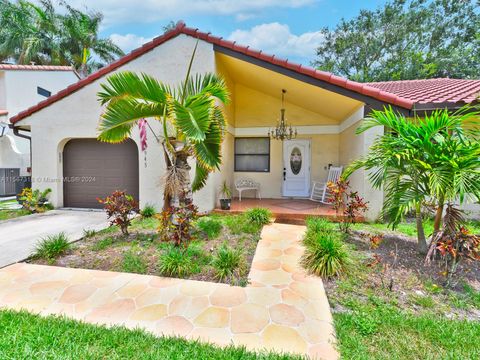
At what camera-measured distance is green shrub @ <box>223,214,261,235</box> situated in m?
5.50

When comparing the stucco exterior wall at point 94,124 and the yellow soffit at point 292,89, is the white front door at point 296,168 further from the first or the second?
the stucco exterior wall at point 94,124

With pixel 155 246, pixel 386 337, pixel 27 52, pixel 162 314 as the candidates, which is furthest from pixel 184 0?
pixel 27 52

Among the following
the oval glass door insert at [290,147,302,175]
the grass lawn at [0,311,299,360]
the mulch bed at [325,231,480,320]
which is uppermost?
the oval glass door insert at [290,147,302,175]

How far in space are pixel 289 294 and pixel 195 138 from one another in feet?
8.70

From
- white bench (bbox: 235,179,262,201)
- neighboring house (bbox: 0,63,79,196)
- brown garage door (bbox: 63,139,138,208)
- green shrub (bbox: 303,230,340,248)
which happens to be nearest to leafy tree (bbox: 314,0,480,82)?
white bench (bbox: 235,179,262,201)

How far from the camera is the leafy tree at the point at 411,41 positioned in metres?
17.1

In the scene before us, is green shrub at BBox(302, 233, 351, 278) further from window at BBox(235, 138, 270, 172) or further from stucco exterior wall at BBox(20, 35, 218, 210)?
window at BBox(235, 138, 270, 172)

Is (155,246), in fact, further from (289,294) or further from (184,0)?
(184,0)

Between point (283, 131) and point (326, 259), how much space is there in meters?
5.72

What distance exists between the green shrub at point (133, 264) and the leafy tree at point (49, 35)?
66.8ft

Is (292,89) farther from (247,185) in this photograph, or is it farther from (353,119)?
(247,185)

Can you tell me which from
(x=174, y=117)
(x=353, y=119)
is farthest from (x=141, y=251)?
(x=353, y=119)

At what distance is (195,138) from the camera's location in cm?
376

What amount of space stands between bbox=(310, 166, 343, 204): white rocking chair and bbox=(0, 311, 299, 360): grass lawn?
6.79 metres
